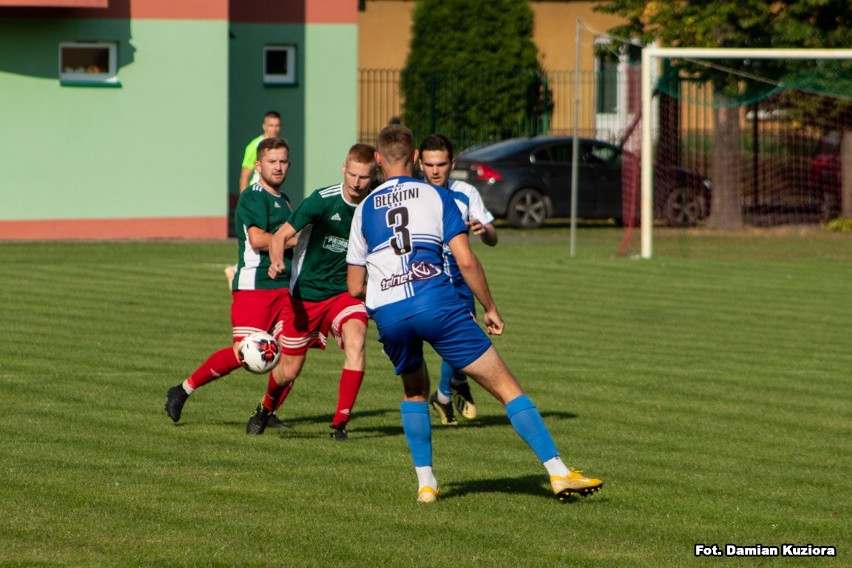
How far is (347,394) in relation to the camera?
9.57 m

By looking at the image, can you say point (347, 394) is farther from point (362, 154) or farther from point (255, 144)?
point (255, 144)

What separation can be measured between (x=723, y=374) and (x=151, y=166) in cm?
1577

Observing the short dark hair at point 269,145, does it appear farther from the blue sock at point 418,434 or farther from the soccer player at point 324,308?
the blue sock at point 418,434

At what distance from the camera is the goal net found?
2775 centimetres

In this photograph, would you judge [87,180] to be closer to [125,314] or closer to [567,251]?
[567,251]

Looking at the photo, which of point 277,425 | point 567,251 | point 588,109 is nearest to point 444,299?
point 277,425

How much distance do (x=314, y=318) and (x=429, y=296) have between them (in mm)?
2483

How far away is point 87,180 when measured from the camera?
2609 cm

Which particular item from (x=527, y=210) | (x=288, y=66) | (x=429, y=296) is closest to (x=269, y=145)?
(x=429, y=296)

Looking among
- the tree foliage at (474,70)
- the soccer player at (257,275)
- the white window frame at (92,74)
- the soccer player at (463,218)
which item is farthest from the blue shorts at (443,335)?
the tree foliage at (474,70)

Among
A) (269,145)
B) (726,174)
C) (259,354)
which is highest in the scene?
(726,174)

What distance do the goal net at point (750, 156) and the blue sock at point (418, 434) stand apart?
64.5 ft

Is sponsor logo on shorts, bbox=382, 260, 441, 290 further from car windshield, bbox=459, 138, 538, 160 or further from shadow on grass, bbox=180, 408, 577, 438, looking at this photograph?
car windshield, bbox=459, 138, 538, 160

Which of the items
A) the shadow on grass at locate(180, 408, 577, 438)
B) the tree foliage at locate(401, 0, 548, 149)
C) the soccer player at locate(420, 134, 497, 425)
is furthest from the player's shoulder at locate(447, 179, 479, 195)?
the tree foliage at locate(401, 0, 548, 149)
